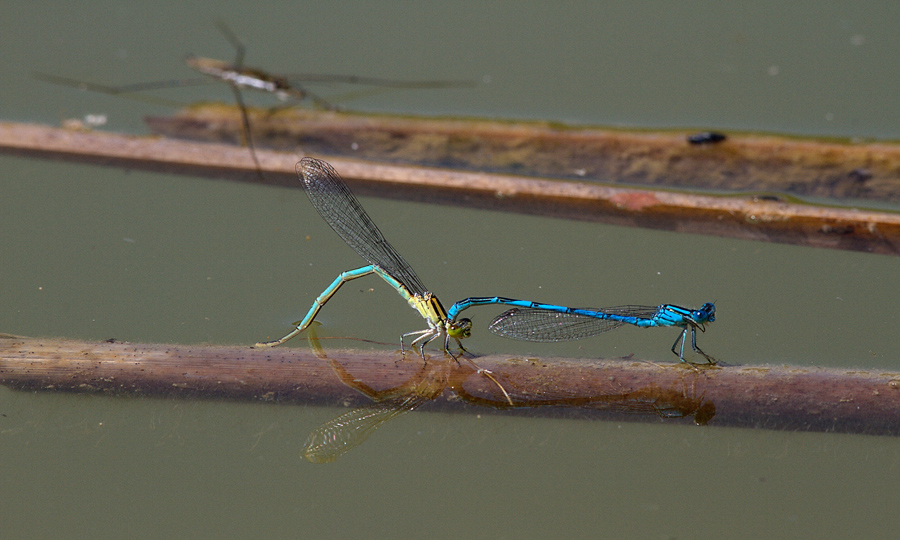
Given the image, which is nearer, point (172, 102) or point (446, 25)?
point (172, 102)

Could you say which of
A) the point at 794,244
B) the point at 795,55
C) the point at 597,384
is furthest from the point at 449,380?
the point at 795,55

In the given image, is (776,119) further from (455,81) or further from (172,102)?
(172,102)

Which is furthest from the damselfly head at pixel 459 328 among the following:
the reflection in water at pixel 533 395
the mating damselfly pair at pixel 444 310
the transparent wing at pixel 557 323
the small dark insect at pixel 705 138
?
the small dark insect at pixel 705 138

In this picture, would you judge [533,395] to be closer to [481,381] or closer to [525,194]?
[481,381]

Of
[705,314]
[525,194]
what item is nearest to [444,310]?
[525,194]

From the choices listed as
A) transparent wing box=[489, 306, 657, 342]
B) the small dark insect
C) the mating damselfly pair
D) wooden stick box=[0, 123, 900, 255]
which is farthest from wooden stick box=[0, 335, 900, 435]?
the small dark insect

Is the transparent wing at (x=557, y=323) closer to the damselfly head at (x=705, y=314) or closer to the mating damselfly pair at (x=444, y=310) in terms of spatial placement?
the mating damselfly pair at (x=444, y=310)

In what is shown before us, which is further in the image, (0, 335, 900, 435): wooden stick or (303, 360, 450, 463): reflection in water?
(303, 360, 450, 463): reflection in water

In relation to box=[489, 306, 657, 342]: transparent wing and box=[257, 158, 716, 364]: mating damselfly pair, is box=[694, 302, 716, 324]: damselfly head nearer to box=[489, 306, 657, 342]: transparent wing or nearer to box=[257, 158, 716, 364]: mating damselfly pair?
box=[257, 158, 716, 364]: mating damselfly pair
